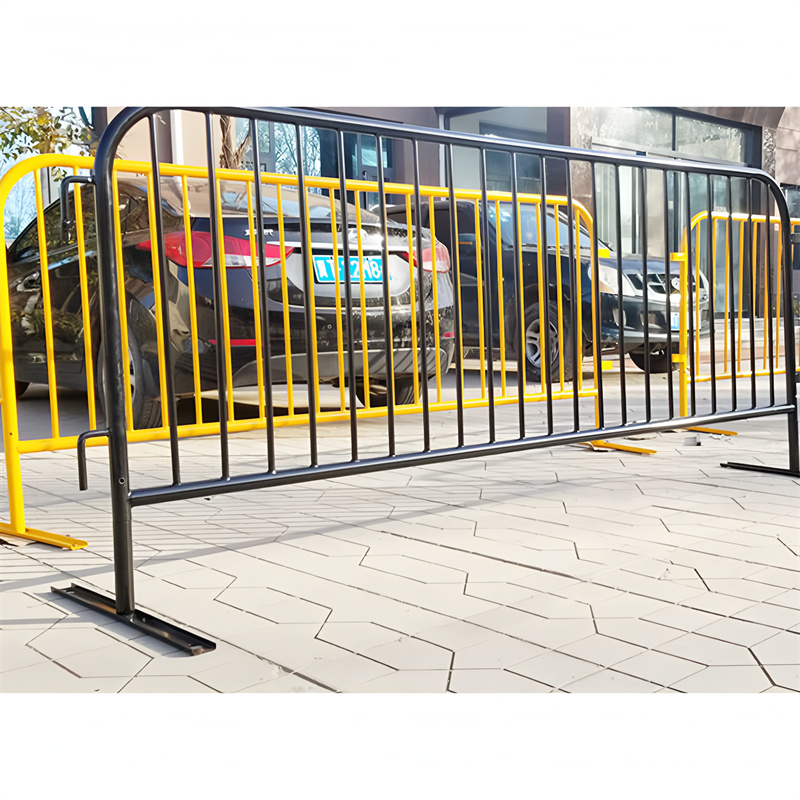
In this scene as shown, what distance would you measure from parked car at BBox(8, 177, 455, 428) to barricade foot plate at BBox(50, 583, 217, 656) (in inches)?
89.5

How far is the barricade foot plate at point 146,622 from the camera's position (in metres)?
2.61

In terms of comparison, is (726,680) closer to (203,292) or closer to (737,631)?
(737,631)

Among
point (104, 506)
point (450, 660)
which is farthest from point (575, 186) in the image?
point (450, 660)

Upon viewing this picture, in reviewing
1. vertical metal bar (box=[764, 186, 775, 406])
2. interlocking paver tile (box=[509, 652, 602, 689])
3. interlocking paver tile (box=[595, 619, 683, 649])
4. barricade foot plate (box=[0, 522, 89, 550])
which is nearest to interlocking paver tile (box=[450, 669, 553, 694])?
interlocking paver tile (box=[509, 652, 602, 689])

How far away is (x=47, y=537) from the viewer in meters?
3.88

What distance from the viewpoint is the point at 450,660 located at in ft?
8.23

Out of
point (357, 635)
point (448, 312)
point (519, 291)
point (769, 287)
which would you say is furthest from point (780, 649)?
point (448, 312)

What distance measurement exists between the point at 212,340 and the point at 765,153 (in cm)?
2025

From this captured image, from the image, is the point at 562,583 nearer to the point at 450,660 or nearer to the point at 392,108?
the point at 450,660

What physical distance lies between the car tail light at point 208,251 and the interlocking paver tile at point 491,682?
379 centimetres

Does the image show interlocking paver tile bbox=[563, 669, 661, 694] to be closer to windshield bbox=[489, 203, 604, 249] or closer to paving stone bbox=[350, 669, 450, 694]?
paving stone bbox=[350, 669, 450, 694]

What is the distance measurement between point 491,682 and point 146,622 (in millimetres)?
1102

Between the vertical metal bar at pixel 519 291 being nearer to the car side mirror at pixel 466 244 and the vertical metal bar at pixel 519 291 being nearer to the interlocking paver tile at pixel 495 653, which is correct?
the interlocking paver tile at pixel 495 653

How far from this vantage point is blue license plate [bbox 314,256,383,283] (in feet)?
19.6
